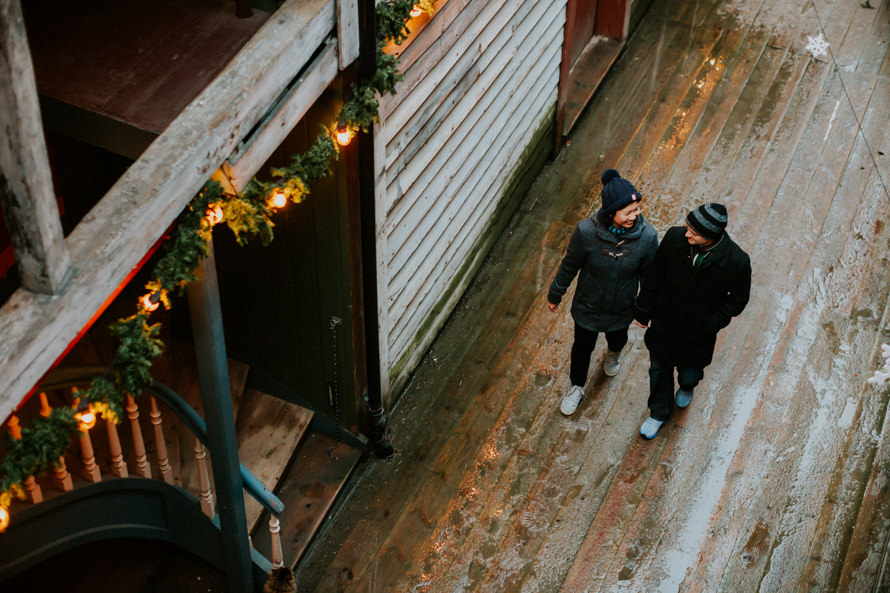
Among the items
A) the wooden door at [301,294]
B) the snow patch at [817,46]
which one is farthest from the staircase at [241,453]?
the snow patch at [817,46]

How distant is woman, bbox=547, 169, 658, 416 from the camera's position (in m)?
4.85

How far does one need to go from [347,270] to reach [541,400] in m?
1.67

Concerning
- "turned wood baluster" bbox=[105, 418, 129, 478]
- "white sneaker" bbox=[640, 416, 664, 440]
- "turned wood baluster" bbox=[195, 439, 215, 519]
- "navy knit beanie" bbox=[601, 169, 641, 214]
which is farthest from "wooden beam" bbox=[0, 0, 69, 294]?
"white sneaker" bbox=[640, 416, 664, 440]

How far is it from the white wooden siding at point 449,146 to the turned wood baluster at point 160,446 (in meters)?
1.31

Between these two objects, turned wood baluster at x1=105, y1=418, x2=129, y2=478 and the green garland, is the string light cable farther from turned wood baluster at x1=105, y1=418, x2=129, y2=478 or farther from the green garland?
turned wood baluster at x1=105, y1=418, x2=129, y2=478

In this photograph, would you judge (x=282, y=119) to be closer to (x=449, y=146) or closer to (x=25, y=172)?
(x=25, y=172)

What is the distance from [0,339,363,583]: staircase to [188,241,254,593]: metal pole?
7.0 inches

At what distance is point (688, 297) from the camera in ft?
16.8

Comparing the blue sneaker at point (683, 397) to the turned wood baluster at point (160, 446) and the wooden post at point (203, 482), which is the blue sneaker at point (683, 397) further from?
the turned wood baluster at point (160, 446)

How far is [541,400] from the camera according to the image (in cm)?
603

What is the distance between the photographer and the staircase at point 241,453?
4.62 metres

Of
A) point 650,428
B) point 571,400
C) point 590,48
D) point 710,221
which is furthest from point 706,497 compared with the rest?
point 590,48

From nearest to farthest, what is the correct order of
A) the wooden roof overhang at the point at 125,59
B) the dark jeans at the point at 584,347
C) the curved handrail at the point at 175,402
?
the wooden roof overhang at the point at 125,59 → the curved handrail at the point at 175,402 → the dark jeans at the point at 584,347

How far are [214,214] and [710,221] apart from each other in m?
2.36
